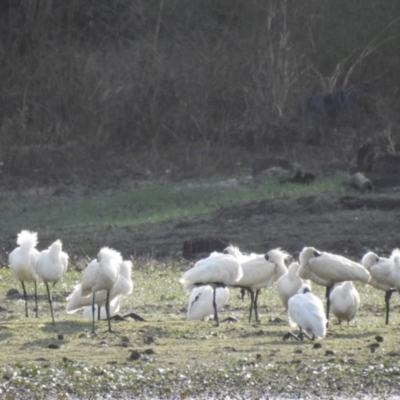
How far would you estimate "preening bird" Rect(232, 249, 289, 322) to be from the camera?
12320 millimetres

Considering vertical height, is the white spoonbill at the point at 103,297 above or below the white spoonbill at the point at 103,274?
below

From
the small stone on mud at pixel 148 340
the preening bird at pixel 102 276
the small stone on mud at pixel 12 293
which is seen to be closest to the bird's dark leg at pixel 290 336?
the small stone on mud at pixel 148 340

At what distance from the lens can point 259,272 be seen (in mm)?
12359

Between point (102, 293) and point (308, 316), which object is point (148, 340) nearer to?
point (308, 316)

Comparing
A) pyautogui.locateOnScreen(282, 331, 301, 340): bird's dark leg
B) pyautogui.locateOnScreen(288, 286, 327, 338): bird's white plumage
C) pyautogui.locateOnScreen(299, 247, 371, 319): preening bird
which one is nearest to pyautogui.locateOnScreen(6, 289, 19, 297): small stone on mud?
pyautogui.locateOnScreen(299, 247, 371, 319): preening bird

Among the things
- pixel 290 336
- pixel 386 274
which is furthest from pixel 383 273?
pixel 290 336

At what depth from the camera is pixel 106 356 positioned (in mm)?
9320

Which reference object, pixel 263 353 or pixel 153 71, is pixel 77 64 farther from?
pixel 263 353

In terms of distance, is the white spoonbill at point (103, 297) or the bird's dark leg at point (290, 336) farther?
the white spoonbill at point (103, 297)

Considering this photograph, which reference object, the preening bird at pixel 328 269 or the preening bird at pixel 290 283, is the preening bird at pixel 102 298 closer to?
the preening bird at pixel 290 283

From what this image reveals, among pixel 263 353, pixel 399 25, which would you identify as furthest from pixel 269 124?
pixel 263 353

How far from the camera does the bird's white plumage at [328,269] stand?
11.6 metres

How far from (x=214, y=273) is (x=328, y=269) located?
126cm

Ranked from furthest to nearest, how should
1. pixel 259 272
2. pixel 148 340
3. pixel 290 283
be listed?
pixel 259 272
pixel 290 283
pixel 148 340
